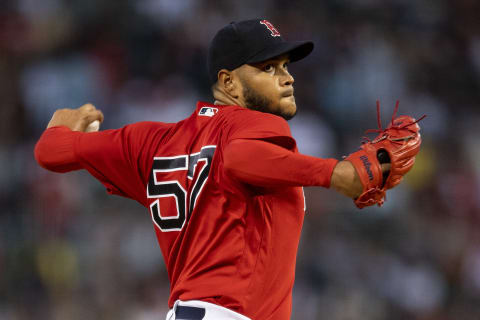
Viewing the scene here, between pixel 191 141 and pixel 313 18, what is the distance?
18.8ft

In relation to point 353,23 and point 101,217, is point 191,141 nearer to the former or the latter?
point 101,217

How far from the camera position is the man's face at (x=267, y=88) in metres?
2.71

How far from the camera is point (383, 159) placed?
2400mm

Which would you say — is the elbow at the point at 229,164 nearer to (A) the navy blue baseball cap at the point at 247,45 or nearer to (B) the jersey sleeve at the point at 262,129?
(B) the jersey sleeve at the point at 262,129

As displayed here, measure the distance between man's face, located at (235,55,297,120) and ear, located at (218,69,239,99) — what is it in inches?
1.3

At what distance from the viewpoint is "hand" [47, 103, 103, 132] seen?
9.88ft

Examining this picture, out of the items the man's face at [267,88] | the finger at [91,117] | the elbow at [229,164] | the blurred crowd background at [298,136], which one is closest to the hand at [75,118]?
the finger at [91,117]

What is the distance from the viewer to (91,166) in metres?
2.85

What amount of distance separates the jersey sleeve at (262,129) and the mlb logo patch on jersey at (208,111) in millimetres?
216

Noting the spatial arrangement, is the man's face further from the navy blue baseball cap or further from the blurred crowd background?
the blurred crowd background

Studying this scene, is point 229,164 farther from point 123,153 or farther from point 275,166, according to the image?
point 123,153

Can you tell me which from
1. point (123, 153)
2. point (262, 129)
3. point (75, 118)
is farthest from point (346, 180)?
point (75, 118)

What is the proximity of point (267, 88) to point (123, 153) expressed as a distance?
0.62 m

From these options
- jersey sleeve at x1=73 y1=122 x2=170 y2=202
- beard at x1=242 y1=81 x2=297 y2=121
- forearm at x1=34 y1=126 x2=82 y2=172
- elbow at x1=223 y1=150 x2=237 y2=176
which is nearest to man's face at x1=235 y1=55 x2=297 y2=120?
beard at x1=242 y1=81 x2=297 y2=121
